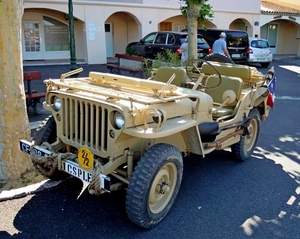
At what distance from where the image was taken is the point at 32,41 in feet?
60.8

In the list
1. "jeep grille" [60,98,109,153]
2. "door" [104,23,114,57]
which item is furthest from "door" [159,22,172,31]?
"jeep grille" [60,98,109,153]

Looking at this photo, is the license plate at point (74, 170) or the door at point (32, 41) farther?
the door at point (32, 41)

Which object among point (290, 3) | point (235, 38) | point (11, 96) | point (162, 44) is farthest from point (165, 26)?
point (11, 96)

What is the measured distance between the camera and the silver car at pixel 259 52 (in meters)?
17.9

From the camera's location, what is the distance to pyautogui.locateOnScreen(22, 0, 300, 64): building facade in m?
17.3

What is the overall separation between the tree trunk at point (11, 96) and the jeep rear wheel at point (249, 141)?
9.94ft

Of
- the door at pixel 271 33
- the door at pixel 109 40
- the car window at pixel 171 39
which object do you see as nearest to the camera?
the car window at pixel 171 39

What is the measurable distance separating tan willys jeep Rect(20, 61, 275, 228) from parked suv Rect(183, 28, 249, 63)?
45.3ft

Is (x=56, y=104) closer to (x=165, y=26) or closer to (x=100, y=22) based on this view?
(x=100, y=22)

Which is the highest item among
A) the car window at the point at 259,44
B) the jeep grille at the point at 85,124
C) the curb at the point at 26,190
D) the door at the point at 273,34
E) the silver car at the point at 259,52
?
the door at the point at 273,34

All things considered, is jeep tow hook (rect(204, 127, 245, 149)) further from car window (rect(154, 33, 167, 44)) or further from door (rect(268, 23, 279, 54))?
door (rect(268, 23, 279, 54))

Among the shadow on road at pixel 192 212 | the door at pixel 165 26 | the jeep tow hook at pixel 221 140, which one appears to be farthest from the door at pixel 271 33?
the shadow on road at pixel 192 212

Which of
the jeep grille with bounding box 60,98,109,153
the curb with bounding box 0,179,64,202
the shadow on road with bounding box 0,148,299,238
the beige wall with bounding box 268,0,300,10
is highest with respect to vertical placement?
the beige wall with bounding box 268,0,300,10

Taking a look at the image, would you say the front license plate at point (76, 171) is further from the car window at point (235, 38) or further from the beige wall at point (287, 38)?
the beige wall at point (287, 38)
